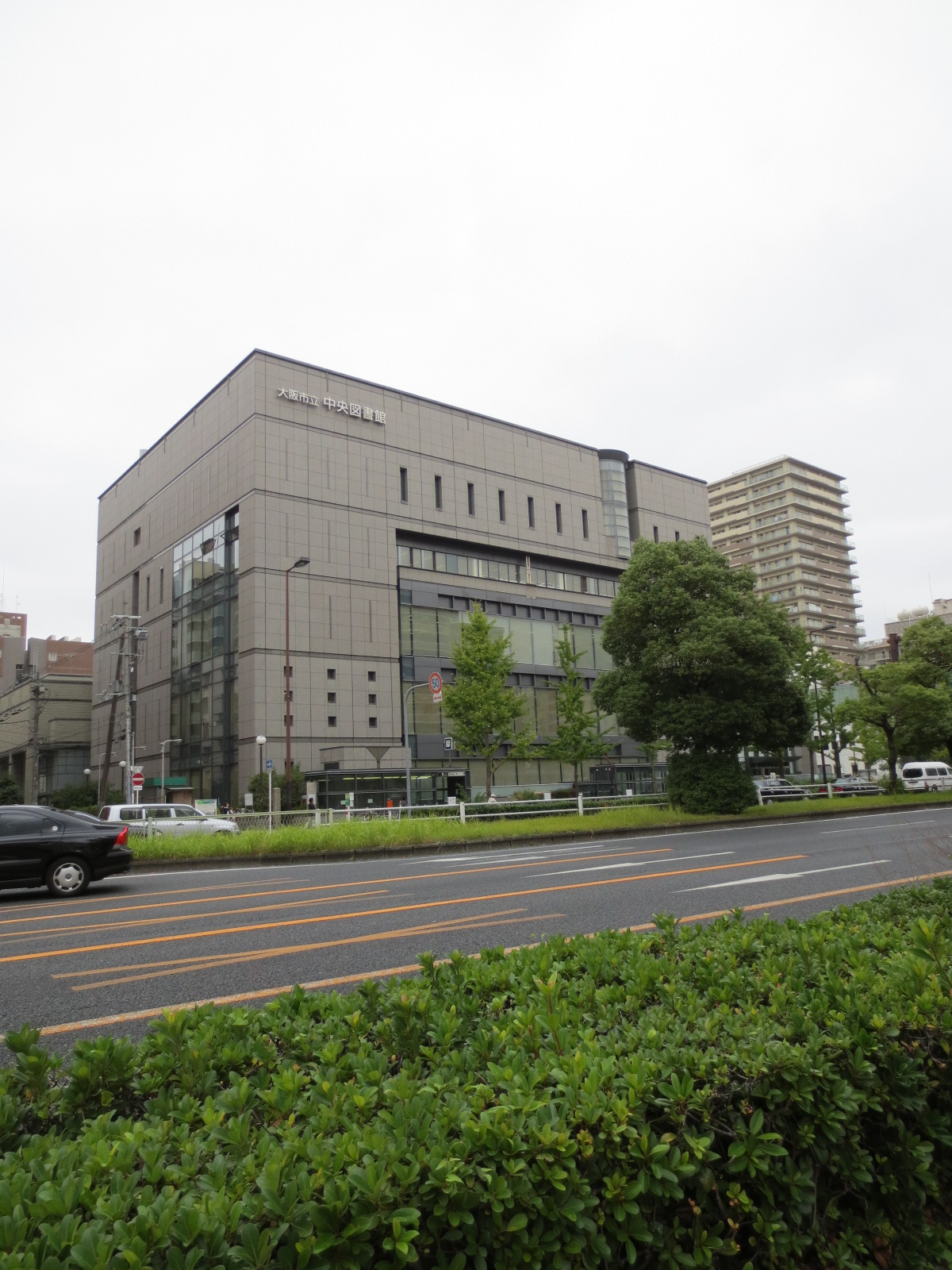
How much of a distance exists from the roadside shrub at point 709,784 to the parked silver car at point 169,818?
Answer: 1489cm

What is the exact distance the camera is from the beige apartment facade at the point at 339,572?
4734 centimetres

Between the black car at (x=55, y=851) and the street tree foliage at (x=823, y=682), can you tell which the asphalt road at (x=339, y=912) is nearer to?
the black car at (x=55, y=851)

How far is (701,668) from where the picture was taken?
2839 centimetres

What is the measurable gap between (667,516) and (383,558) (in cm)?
2821

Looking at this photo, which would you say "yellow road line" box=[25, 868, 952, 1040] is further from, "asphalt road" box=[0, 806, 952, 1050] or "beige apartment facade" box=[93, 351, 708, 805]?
"beige apartment facade" box=[93, 351, 708, 805]

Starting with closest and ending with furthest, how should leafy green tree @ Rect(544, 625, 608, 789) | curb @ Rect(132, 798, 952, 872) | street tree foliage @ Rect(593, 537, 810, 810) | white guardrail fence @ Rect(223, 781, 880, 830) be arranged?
curb @ Rect(132, 798, 952, 872) → white guardrail fence @ Rect(223, 781, 880, 830) → street tree foliage @ Rect(593, 537, 810, 810) → leafy green tree @ Rect(544, 625, 608, 789)

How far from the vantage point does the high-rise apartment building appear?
4491 inches

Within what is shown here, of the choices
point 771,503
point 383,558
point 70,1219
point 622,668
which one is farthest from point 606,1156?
point 771,503

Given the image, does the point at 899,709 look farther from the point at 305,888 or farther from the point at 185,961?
the point at 185,961

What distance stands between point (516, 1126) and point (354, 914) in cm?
803

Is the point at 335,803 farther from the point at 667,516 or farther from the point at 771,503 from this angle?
the point at 771,503

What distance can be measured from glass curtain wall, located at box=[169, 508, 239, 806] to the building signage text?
7.56 metres

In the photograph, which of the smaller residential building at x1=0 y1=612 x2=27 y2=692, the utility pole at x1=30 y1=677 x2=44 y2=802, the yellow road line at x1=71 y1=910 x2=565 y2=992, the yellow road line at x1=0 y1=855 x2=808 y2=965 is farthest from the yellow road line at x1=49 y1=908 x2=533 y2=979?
the smaller residential building at x1=0 y1=612 x2=27 y2=692

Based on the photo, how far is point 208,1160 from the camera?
2.11 m
